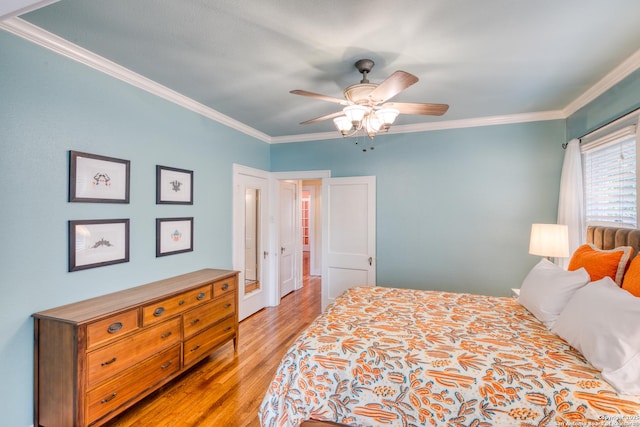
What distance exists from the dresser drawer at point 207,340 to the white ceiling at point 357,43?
7.52ft

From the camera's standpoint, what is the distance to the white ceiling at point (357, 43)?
5.48 feet

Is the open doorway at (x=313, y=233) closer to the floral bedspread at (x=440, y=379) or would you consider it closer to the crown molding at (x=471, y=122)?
the crown molding at (x=471, y=122)

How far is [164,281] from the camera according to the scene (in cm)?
270

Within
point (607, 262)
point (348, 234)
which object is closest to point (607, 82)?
point (607, 262)

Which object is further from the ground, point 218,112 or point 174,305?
point 218,112

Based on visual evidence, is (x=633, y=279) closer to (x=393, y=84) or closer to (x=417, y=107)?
(x=417, y=107)

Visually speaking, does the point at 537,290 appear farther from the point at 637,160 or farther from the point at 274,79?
the point at 274,79

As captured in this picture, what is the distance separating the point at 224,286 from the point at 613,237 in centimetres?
333

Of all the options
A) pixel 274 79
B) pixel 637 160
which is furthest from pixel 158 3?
pixel 637 160

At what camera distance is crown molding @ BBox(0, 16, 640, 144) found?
188 cm

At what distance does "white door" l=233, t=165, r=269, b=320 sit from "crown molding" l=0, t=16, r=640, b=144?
0.68m

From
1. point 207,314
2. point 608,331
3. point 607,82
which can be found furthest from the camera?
point 207,314

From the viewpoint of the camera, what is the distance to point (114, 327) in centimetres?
194

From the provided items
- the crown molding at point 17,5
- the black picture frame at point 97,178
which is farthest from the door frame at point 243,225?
the crown molding at point 17,5
